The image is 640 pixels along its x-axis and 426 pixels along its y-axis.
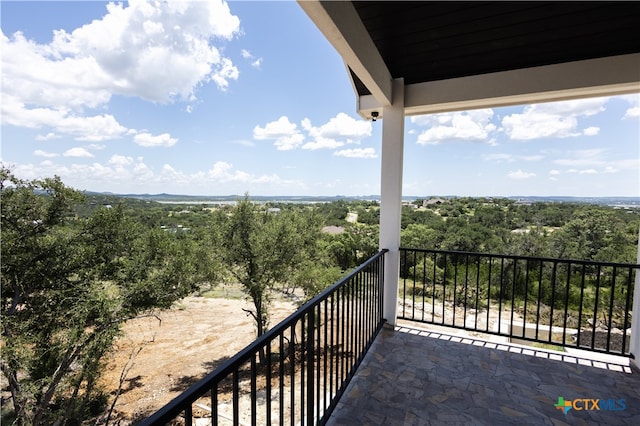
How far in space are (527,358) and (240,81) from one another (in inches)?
778

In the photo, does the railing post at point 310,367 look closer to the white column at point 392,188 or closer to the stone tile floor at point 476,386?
the stone tile floor at point 476,386

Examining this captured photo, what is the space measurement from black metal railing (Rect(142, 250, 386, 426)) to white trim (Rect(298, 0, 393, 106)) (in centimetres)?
152

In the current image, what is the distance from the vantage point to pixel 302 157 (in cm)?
2962

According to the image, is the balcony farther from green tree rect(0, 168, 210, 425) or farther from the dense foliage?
green tree rect(0, 168, 210, 425)

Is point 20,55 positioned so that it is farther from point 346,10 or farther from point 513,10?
point 513,10

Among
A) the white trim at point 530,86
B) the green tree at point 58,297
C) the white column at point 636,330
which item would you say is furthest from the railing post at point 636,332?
the green tree at point 58,297

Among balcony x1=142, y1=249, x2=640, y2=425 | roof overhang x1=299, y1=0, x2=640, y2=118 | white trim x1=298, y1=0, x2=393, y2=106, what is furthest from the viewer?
roof overhang x1=299, y1=0, x2=640, y2=118

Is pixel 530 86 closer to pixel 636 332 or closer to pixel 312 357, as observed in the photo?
pixel 636 332

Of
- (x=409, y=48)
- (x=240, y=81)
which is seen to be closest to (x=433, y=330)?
(x=409, y=48)

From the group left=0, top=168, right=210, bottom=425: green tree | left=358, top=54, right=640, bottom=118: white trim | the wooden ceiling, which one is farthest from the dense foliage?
the wooden ceiling

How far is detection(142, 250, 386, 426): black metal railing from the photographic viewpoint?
0.83 metres

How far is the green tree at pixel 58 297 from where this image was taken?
25.0ft

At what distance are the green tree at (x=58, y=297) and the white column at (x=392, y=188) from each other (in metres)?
8.94

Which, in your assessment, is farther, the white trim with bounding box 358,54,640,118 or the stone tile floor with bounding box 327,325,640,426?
the white trim with bounding box 358,54,640,118
